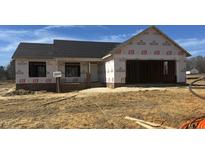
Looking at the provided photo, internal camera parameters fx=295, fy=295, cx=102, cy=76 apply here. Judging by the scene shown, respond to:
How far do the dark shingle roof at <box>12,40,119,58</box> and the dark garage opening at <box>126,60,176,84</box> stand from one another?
3013 millimetres

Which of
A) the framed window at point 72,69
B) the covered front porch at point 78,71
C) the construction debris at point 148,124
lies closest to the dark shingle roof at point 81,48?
the covered front porch at point 78,71

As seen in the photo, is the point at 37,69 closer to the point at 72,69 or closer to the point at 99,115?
the point at 72,69

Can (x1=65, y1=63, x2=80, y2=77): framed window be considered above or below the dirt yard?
above

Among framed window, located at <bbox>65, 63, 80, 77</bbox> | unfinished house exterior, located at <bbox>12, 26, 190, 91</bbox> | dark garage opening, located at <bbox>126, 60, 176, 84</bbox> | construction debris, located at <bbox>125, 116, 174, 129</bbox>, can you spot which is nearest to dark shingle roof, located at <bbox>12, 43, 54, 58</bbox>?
unfinished house exterior, located at <bbox>12, 26, 190, 91</bbox>

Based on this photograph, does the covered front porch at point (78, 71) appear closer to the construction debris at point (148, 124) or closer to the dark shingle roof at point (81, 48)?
the dark shingle roof at point (81, 48)

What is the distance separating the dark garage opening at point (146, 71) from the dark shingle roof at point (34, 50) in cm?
763

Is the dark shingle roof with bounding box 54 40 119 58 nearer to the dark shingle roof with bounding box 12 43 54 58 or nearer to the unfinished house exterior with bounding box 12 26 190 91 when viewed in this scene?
the unfinished house exterior with bounding box 12 26 190 91

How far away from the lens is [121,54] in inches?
931

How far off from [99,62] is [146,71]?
4.76 metres

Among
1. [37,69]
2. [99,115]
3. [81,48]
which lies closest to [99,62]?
[81,48]

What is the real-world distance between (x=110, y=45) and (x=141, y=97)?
605 inches

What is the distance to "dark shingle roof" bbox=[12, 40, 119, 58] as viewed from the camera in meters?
26.4

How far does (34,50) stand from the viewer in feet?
89.4
